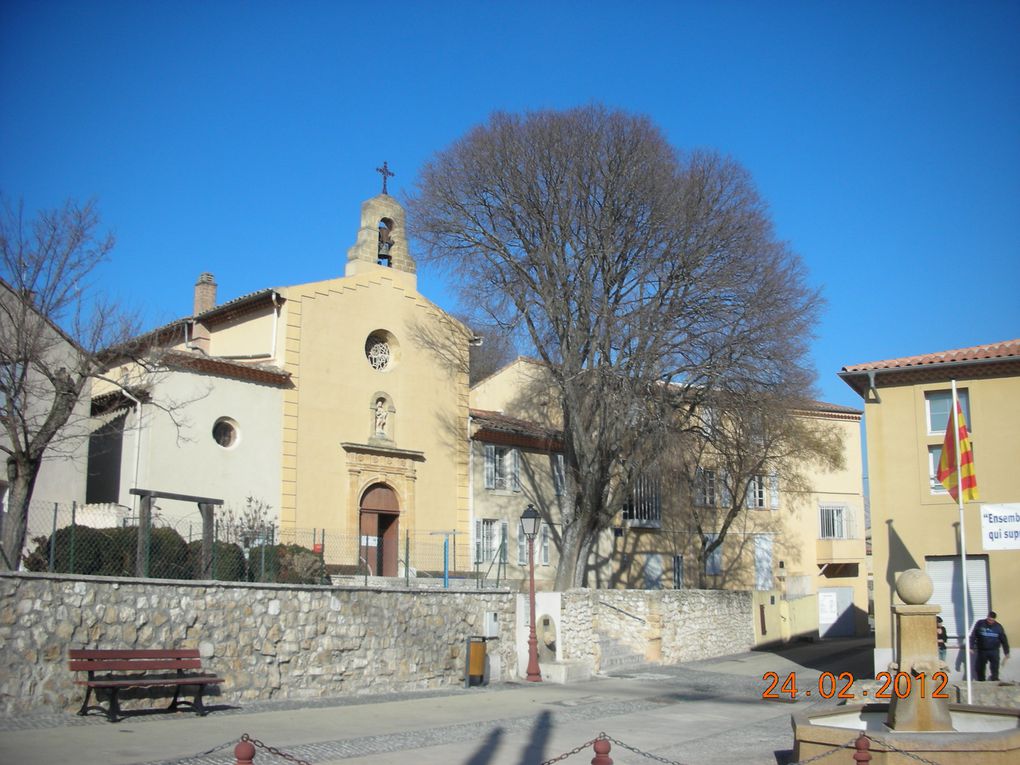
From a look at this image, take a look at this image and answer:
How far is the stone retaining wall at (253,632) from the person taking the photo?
43.4 feet

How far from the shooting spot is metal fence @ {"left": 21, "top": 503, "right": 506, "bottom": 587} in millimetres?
15875

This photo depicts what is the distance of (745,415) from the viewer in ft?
89.1

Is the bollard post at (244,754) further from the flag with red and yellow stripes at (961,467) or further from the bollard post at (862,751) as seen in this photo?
the flag with red and yellow stripes at (961,467)

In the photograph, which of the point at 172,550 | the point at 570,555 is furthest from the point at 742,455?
the point at 172,550

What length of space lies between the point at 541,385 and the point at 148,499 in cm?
1890

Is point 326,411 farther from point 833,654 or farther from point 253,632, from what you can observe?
point 833,654

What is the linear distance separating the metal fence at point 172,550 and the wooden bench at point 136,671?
74.1 inches

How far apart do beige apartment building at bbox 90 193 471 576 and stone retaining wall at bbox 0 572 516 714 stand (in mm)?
7055

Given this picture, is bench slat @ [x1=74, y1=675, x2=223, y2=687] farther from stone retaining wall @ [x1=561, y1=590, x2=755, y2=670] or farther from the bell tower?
the bell tower

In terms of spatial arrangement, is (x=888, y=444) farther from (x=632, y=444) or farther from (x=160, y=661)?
(x=160, y=661)

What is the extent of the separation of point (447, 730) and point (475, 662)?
6049 mm

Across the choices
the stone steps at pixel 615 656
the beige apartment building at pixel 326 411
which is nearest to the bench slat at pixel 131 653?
the beige apartment building at pixel 326 411

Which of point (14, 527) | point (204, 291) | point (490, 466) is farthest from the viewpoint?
point (204, 291)

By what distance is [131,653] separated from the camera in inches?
534
